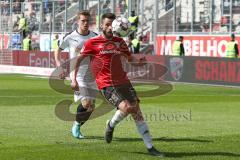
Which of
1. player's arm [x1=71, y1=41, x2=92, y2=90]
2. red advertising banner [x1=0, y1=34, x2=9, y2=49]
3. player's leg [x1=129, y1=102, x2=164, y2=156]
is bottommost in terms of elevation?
red advertising banner [x1=0, y1=34, x2=9, y2=49]

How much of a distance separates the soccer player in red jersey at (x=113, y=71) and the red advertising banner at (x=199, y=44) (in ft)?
78.3

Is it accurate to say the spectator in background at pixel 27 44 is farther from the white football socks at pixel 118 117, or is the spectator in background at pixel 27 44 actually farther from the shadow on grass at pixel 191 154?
the shadow on grass at pixel 191 154

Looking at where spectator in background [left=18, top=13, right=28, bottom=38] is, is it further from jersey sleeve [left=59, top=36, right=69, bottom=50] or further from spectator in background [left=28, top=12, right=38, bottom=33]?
jersey sleeve [left=59, top=36, right=69, bottom=50]

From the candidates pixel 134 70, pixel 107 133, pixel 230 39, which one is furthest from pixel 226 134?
pixel 230 39

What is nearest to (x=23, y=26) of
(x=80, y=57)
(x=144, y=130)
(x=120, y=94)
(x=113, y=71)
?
(x=80, y=57)

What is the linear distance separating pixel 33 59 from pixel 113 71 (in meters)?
29.4

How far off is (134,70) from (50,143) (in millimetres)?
20328

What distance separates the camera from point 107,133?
1063 cm

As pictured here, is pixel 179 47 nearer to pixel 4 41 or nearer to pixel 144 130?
pixel 4 41

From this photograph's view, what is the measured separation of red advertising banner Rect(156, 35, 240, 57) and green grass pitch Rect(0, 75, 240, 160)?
13627 mm

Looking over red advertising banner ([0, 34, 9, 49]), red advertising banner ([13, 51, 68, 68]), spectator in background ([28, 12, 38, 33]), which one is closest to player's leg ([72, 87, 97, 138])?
red advertising banner ([13, 51, 68, 68])

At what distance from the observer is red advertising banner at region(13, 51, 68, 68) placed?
37625 mm

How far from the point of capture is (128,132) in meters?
12.4

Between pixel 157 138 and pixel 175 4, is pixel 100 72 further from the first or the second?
pixel 175 4
